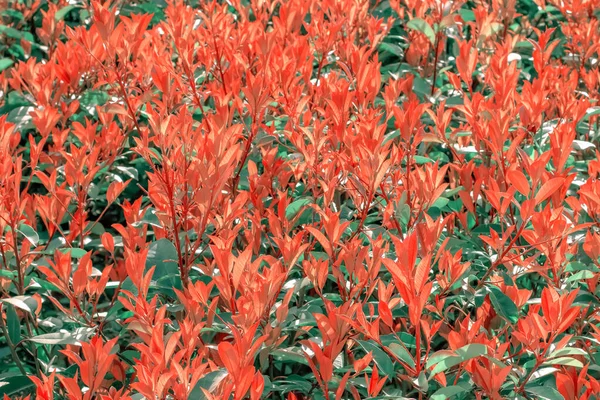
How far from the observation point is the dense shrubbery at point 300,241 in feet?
4.78

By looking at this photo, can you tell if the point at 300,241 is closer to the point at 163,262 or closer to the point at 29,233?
the point at 163,262

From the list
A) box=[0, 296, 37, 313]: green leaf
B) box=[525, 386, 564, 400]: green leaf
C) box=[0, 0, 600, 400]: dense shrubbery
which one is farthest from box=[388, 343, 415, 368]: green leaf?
box=[0, 296, 37, 313]: green leaf

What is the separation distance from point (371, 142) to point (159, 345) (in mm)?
766

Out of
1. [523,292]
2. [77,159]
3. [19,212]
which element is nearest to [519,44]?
[523,292]

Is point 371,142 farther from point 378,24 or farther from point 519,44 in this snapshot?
point 519,44

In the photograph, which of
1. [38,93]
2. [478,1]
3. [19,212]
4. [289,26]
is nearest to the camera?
[19,212]

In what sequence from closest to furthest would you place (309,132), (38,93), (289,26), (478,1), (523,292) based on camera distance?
1. (523,292)
2. (309,132)
3. (38,93)
4. (289,26)
5. (478,1)

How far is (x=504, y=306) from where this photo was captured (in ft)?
5.49

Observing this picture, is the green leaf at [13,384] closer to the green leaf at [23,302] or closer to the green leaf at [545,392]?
the green leaf at [23,302]

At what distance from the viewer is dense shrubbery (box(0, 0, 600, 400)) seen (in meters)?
1.46

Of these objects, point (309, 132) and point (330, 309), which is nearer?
point (330, 309)

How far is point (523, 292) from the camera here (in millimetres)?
1696

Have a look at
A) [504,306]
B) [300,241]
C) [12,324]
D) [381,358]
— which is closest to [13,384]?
[12,324]

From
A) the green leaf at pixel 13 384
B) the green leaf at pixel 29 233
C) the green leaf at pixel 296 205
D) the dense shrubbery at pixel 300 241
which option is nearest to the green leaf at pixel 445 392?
the dense shrubbery at pixel 300 241
